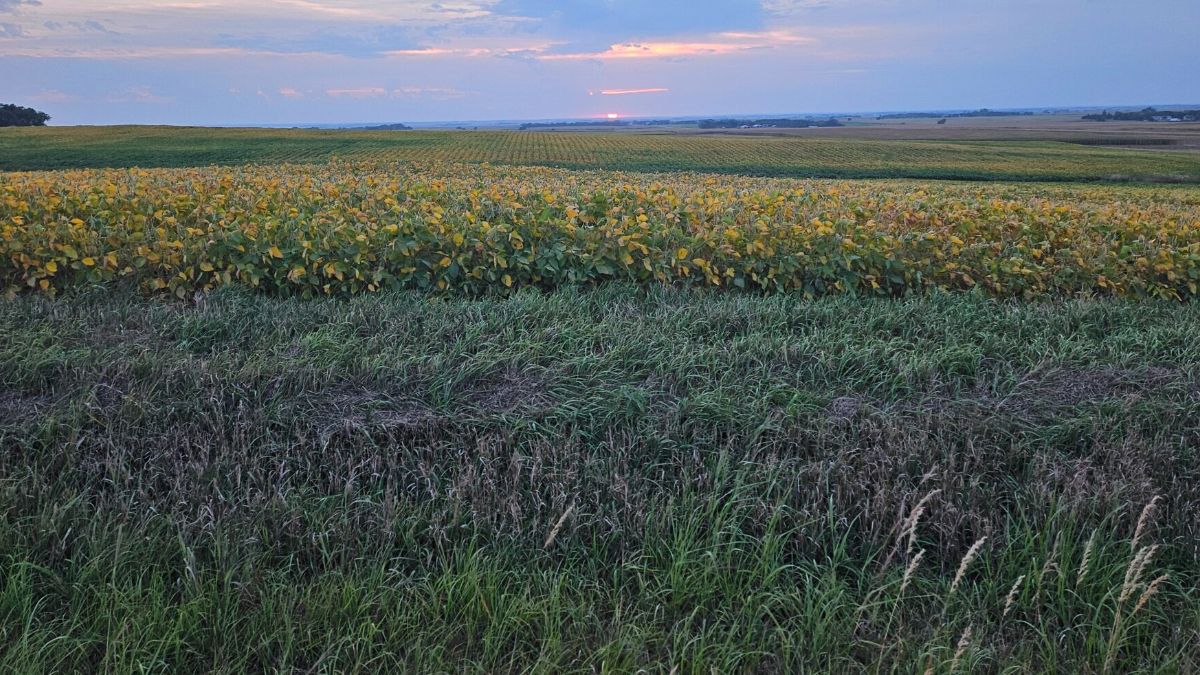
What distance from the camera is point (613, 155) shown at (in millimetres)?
44531

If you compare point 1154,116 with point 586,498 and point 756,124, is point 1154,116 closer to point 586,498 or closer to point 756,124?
point 756,124

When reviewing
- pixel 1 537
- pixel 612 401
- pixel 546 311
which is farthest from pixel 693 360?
pixel 1 537

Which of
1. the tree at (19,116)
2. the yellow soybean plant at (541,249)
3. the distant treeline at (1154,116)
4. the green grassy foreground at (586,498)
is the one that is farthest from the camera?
the distant treeline at (1154,116)

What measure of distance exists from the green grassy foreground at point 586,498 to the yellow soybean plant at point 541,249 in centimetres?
95

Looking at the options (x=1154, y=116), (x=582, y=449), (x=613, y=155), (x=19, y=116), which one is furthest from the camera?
(x=1154, y=116)

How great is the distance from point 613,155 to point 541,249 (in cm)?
3981

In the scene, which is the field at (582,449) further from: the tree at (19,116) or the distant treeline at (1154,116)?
the distant treeline at (1154,116)

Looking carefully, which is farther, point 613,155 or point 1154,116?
point 1154,116

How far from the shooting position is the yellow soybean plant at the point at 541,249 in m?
5.57

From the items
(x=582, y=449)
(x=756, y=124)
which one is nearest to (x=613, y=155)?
(x=582, y=449)

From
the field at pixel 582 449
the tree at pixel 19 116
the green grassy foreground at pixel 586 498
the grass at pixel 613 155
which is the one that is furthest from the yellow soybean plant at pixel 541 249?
the tree at pixel 19 116

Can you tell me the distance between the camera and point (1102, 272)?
632 cm

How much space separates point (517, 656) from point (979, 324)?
400 cm

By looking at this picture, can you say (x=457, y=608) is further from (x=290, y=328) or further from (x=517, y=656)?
(x=290, y=328)
